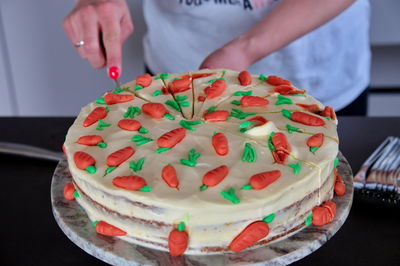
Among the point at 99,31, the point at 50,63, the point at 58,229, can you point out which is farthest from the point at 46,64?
the point at 58,229

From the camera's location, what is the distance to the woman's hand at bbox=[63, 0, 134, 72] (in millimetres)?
1433

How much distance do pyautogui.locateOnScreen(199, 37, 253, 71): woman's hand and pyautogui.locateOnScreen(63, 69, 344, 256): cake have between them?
30 centimetres

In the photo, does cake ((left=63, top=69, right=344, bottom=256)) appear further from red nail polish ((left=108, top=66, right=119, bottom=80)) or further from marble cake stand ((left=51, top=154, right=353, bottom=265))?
red nail polish ((left=108, top=66, right=119, bottom=80))

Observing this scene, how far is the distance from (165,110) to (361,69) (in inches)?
40.5

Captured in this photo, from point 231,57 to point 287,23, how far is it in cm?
20

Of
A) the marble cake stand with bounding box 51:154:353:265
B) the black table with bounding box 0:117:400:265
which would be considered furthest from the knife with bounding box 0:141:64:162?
the marble cake stand with bounding box 51:154:353:265

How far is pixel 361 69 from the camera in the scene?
6.17 ft

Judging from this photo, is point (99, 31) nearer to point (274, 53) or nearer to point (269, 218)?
point (274, 53)

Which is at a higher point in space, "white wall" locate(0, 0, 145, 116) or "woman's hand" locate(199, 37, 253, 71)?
"woman's hand" locate(199, 37, 253, 71)

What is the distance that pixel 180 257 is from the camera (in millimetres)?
897

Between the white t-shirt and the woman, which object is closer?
the woman

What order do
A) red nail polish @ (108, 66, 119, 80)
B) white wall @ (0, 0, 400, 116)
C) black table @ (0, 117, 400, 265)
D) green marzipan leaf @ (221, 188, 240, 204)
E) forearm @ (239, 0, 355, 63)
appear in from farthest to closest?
white wall @ (0, 0, 400, 116) → forearm @ (239, 0, 355, 63) → red nail polish @ (108, 66, 119, 80) → black table @ (0, 117, 400, 265) → green marzipan leaf @ (221, 188, 240, 204)

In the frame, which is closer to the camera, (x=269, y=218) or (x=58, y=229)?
(x=269, y=218)

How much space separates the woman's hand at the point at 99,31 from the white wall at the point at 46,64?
1.22m
